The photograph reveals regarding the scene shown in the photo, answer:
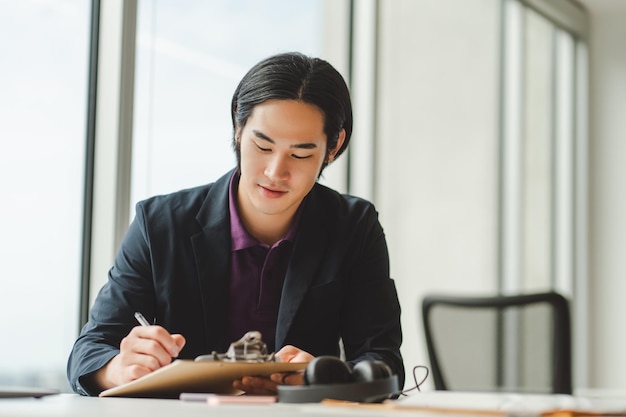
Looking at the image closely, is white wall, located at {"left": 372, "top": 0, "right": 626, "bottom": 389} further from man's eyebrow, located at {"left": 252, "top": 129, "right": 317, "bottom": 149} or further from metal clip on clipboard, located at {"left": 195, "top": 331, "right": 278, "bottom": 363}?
metal clip on clipboard, located at {"left": 195, "top": 331, "right": 278, "bottom": 363}

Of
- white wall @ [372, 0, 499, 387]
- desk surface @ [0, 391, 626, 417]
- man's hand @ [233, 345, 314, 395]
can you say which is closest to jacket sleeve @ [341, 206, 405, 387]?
man's hand @ [233, 345, 314, 395]

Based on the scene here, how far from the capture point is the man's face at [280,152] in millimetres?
1785

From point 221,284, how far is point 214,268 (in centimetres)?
4

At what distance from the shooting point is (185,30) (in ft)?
9.82

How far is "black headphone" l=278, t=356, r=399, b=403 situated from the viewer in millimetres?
1181

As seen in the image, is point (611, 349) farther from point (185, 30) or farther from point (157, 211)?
point (157, 211)

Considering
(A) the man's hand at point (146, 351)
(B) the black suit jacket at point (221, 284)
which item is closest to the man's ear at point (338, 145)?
(B) the black suit jacket at point (221, 284)

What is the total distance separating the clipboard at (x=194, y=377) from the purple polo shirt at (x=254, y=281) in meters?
0.42

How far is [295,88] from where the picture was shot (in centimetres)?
181

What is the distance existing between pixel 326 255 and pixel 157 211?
0.37m

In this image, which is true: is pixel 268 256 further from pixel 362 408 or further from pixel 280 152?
pixel 362 408

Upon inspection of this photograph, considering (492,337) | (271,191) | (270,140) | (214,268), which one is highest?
(270,140)

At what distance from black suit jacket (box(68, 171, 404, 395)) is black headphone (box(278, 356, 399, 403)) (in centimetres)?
49

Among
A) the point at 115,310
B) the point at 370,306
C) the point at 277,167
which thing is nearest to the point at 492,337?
the point at 370,306
